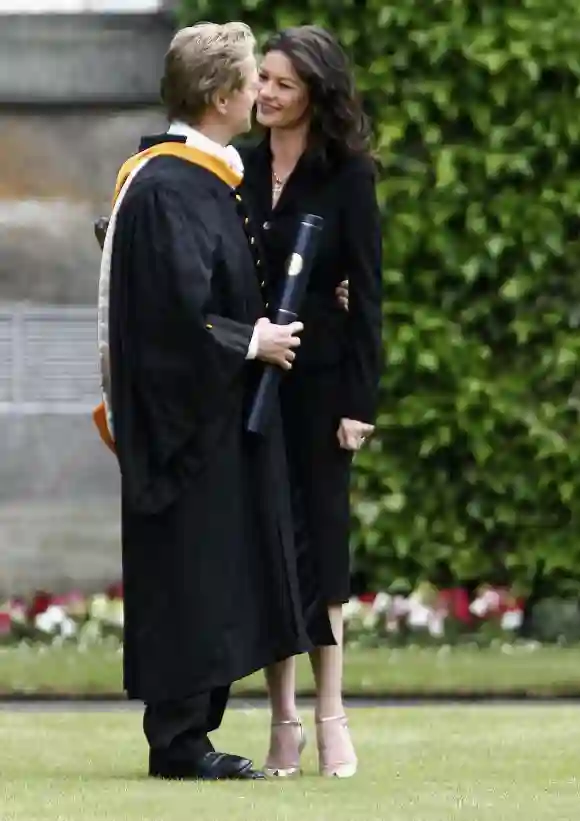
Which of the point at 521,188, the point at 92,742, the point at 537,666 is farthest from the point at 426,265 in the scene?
the point at 92,742

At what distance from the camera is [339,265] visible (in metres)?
5.99

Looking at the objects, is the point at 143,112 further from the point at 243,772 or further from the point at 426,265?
the point at 243,772

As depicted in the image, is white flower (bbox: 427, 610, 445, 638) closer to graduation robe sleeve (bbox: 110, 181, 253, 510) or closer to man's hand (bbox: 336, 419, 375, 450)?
man's hand (bbox: 336, 419, 375, 450)

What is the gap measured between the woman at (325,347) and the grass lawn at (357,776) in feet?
0.72

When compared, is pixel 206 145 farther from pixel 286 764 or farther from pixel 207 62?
pixel 286 764

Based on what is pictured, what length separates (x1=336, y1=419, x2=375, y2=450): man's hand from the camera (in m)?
5.89

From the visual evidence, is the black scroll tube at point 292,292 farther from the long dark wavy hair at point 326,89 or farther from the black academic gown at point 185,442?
the long dark wavy hair at point 326,89

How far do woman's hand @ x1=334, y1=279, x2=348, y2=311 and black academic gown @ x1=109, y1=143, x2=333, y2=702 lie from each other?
0.38 meters

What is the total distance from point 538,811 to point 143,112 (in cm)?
557

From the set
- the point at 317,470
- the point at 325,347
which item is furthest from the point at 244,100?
the point at 317,470

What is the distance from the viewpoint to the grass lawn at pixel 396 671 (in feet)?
26.9

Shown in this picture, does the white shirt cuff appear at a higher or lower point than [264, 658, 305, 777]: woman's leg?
higher

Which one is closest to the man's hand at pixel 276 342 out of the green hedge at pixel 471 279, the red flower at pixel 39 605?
the green hedge at pixel 471 279

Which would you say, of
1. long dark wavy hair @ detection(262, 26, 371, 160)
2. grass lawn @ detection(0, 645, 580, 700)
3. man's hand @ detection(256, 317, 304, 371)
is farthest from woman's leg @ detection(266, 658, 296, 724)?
grass lawn @ detection(0, 645, 580, 700)
